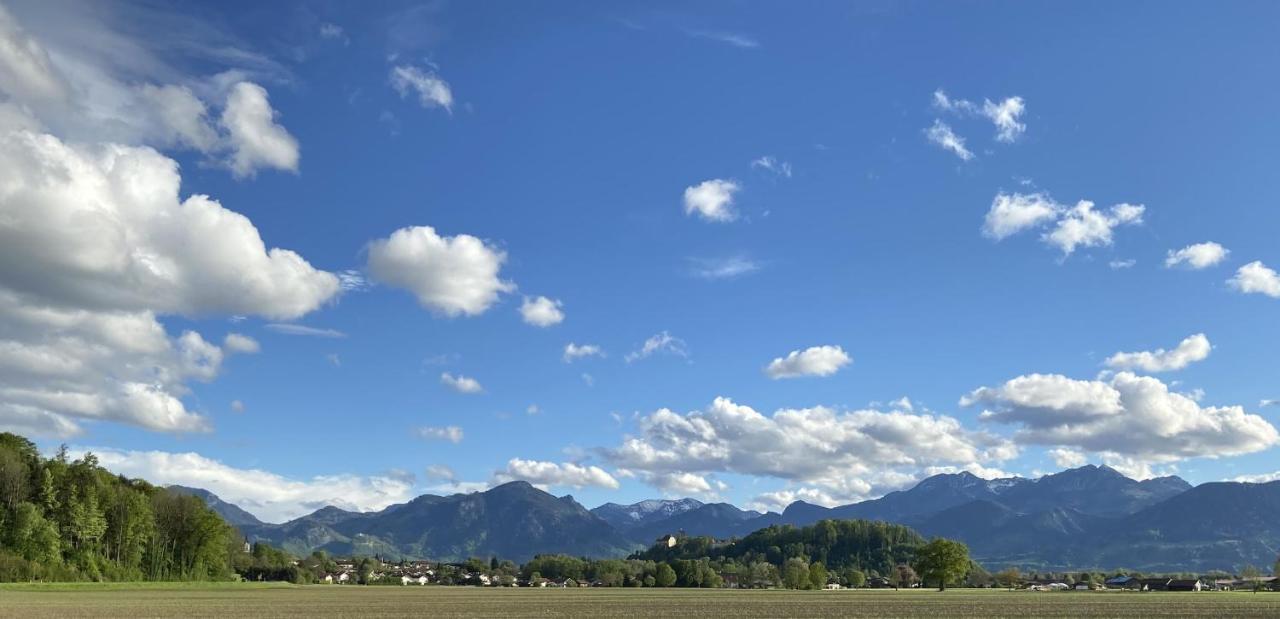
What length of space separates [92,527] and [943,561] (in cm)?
13809

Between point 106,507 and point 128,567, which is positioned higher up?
point 106,507

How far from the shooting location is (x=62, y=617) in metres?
53.9

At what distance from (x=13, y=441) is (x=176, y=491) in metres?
29.6

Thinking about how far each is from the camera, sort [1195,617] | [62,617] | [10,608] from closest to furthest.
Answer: [62,617] < [1195,617] < [10,608]

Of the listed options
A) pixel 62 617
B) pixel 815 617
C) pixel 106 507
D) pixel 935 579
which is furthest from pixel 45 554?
pixel 935 579

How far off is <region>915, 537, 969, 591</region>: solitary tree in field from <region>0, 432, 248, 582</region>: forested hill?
12703cm

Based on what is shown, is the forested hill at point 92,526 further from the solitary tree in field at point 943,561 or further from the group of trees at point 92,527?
the solitary tree in field at point 943,561

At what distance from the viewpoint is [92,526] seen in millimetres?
127812

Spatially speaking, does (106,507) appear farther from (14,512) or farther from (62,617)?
(62,617)

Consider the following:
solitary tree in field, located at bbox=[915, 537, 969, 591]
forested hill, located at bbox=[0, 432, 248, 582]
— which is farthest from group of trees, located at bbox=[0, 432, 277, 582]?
solitary tree in field, located at bbox=[915, 537, 969, 591]

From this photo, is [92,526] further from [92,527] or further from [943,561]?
[943,561]

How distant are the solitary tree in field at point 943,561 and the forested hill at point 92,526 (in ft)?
417

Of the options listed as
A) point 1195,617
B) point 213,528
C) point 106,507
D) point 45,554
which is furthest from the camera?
point 213,528

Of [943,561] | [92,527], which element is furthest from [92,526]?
[943,561]
